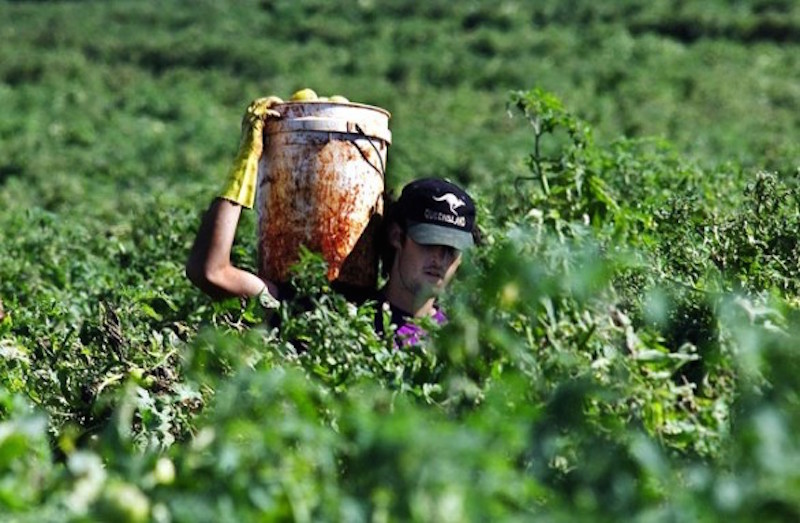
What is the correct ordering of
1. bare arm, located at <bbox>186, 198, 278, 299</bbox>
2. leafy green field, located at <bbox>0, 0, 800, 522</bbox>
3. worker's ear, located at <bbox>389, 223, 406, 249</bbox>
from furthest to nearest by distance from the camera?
worker's ear, located at <bbox>389, 223, 406, 249</bbox> < bare arm, located at <bbox>186, 198, 278, 299</bbox> < leafy green field, located at <bbox>0, 0, 800, 522</bbox>

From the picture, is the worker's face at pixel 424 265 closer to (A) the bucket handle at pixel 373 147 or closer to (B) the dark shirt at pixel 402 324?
(B) the dark shirt at pixel 402 324

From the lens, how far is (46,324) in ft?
17.9

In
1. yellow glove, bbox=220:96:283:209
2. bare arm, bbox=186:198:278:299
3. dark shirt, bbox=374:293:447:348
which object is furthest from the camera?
yellow glove, bbox=220:96:283:209

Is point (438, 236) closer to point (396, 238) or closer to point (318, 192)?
point (396, 238)

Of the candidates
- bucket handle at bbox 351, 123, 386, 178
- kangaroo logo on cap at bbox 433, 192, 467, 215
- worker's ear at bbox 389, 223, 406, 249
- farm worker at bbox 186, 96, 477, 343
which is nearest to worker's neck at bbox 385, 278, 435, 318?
farm worker at bbox 186, 96, 477, 343

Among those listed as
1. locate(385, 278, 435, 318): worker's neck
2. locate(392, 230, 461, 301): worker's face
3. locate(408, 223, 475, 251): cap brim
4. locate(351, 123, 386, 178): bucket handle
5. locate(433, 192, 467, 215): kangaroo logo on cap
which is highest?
locate(351, 123, 386, 178): bucket handle

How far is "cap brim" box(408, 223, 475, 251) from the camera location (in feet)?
16.4

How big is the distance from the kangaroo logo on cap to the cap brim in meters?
0.06

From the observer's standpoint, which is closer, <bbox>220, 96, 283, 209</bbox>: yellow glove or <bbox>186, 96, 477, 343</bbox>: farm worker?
<bbox>186, 96, 477, 343</bbox>: farm worker

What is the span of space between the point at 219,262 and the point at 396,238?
21.9 inches

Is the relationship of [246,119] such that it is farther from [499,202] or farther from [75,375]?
[499,202]

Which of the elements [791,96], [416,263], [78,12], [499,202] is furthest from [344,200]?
[78,12]

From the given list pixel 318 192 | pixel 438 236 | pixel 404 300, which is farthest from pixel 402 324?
pixel 318 192

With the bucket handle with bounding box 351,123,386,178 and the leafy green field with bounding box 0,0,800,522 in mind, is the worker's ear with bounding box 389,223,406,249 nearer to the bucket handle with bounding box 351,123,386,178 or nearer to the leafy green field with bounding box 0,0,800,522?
the bucket handle with bounding box 351,123,386,178
